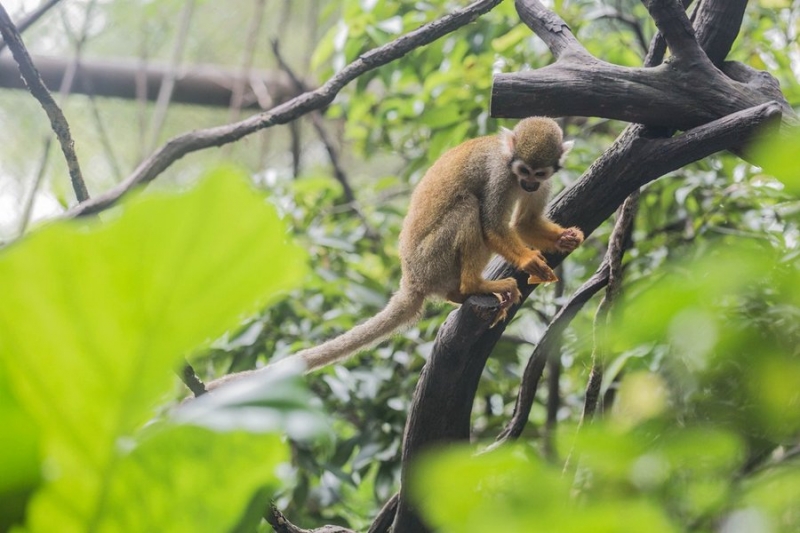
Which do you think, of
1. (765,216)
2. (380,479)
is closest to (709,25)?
(765,216)

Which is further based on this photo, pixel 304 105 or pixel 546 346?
pixel 304 105

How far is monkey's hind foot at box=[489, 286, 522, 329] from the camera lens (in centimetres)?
174

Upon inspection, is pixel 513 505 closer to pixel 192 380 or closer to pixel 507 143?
pixel 192 380

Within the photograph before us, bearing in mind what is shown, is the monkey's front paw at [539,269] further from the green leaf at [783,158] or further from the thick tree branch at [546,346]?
the green leaf at [783,158]

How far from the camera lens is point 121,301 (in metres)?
0.28

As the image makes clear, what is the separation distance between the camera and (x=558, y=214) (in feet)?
5.90

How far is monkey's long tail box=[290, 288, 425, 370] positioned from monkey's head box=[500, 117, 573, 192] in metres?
0.46

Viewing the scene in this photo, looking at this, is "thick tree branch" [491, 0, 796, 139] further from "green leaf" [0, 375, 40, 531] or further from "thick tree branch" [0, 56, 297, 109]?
"thick tree branch" [0, 56, 297, 109]

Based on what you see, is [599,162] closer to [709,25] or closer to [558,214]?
[558,214]

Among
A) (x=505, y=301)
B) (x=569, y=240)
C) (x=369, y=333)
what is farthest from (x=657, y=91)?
(x=369, y=333)

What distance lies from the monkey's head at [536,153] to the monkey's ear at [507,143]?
1cm

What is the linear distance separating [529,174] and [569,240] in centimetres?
28

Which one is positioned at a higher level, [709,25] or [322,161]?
[709,25]

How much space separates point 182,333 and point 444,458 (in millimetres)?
113
